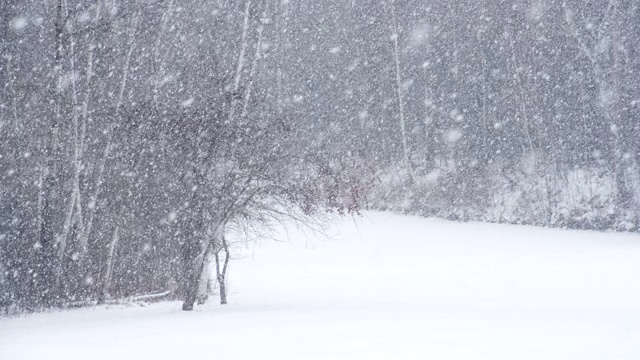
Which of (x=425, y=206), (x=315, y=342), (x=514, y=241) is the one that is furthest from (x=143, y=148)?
(x=425, y=206)

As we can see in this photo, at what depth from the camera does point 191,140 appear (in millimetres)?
13266

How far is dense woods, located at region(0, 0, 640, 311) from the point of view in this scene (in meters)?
13.4

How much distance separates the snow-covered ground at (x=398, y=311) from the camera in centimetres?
914

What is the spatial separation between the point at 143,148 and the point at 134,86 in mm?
3315

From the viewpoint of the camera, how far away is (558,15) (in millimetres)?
28797

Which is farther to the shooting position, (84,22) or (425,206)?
(425,206)

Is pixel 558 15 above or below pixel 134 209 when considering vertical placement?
above

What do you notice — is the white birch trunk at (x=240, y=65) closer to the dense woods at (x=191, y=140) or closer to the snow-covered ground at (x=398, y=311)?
the dense woods at (x=191, y=140)

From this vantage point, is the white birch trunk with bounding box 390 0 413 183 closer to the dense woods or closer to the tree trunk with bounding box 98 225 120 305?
the dense woods

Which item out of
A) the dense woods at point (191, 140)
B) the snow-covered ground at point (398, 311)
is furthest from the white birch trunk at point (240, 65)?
the snow-covered ground at point (398, 311)

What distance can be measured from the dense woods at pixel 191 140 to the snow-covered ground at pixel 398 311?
1.34 meters

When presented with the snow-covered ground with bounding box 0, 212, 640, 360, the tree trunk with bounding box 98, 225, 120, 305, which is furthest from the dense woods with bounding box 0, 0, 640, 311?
the snow-covered ground with bounding box 0, 212, 640, 360

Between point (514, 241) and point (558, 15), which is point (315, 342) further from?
point (558, 15)

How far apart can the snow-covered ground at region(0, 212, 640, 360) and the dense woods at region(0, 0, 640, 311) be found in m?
1.34
